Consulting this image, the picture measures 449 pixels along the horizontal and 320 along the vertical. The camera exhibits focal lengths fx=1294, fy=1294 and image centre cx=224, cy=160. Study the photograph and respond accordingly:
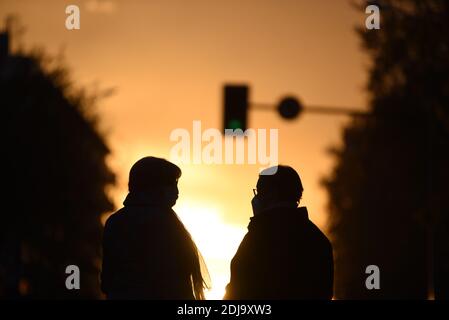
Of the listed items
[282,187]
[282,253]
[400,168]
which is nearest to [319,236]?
[282,253]

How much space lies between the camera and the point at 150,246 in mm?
7902

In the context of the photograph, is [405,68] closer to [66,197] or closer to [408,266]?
[66,197]

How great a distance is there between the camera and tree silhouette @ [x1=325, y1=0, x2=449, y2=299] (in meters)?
27.6

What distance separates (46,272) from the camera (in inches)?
1564

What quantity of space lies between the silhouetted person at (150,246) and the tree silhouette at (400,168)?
3.25 metres

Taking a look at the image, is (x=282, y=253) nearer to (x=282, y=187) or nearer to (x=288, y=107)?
(x=282, y=187)

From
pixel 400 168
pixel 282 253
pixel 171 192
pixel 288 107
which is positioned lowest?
pixel 282 253

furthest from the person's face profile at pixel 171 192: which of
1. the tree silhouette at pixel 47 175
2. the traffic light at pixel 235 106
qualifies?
the tree silhouette at pixel 47 175

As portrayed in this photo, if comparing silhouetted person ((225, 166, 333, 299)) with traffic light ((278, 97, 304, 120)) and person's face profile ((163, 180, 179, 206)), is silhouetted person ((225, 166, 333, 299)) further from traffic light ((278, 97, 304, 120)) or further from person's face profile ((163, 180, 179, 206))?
traffic light ((278, 97, 304, 120))

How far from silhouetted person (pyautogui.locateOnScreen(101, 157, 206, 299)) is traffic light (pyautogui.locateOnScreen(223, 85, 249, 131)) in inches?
495

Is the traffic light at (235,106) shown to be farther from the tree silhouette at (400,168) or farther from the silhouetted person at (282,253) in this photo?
the silhouetted person at (282,253)

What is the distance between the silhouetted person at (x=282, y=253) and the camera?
8008mm

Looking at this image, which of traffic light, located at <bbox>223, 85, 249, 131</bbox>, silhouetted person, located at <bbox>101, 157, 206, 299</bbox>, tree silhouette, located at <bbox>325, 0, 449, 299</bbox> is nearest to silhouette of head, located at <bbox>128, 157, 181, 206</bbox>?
silhouetted person, located at <bbox>101, 157, 206, 299</bbox>

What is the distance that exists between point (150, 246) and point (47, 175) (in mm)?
28704
